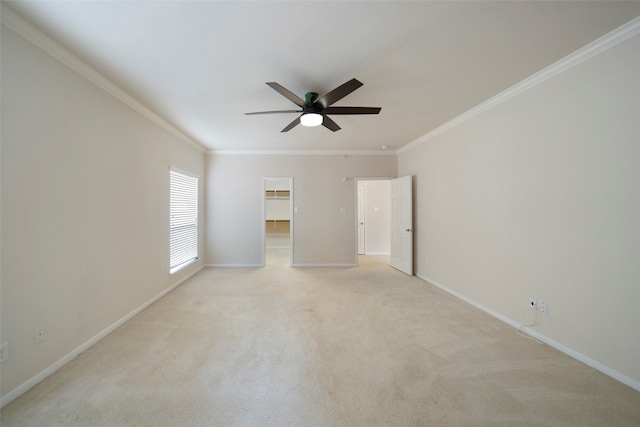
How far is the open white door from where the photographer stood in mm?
4637

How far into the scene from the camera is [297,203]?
17.6 ft

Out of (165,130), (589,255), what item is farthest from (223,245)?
(589,255)

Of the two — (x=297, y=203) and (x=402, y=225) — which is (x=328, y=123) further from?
(x=402, y=225)

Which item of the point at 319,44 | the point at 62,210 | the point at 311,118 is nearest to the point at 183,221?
the point at 62,210

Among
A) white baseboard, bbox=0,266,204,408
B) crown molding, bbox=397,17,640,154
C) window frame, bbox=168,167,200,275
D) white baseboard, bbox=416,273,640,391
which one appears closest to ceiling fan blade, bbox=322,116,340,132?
crown molding, bbox=397,17,640,154

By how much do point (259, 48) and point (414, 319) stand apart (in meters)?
3.13

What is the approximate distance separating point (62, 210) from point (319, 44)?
244cm

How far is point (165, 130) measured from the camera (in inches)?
140

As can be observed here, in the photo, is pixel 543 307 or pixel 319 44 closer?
pixel 319 44

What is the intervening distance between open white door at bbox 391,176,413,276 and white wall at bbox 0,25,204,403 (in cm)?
428

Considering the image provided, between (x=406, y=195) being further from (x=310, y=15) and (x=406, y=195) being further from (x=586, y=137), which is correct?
(x=310, y=15)

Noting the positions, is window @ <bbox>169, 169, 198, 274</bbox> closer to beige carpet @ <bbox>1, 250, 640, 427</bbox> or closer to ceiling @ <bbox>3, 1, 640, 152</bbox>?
beige carpet @ <bbox>1, 250, 640, 427</bbox>

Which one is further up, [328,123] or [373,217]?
[328,123]

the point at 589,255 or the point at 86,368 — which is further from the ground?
the point at 589,255
